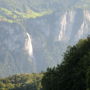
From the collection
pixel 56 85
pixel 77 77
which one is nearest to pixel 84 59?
pixel 77 77

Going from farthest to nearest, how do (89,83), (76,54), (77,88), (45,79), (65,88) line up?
(45,79)
(76,54)
(65,88)
(77,88)
(89,83)

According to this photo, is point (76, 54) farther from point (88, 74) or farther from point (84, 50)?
point (88, 74)

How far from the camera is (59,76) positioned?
275 ft

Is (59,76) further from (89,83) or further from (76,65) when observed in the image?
(89,83)

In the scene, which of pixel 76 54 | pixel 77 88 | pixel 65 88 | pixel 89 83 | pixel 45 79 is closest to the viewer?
pixel 89 83

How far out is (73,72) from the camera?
78.2m

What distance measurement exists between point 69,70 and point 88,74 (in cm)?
1649

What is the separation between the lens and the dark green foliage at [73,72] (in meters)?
73.2

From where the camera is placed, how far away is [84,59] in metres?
75.9

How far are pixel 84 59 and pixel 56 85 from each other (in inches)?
375

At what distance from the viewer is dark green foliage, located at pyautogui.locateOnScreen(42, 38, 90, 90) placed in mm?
73219

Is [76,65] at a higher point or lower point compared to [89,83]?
higher

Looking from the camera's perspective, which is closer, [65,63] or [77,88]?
[77,88]

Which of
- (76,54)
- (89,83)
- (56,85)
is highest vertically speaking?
(76,54)
